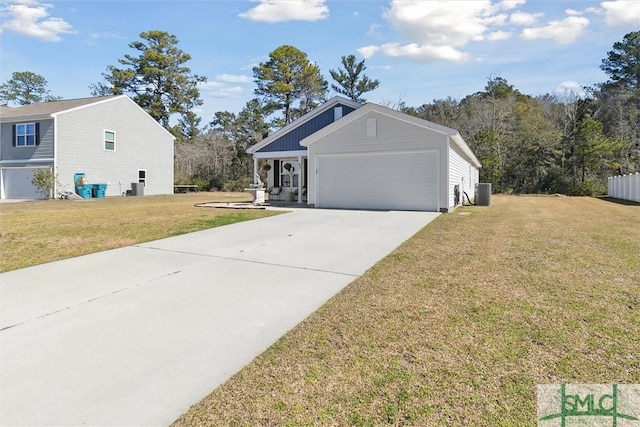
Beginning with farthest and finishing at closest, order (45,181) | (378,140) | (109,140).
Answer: (109,140) → (45,181) → (378,140)

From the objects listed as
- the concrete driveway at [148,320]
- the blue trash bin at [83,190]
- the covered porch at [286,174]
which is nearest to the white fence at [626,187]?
the covered porch at [286,174]

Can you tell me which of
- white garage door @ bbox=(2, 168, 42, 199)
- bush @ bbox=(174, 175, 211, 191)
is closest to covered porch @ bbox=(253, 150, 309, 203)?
white garage door @ bbox=(2, 168, 42, 199)

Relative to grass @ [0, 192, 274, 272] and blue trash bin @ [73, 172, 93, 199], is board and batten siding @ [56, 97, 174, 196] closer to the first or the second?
blue trash bin @ [73, 172, 93, 199]

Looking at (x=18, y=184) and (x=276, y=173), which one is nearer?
(x=276, y=173)

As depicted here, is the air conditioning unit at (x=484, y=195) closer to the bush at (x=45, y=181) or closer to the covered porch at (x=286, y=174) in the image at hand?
the covered porch at (x=286, y=174)

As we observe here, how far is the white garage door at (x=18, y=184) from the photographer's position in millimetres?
20422

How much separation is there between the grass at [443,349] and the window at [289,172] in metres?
13.1

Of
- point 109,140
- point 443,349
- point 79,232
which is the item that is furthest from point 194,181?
point 443,349

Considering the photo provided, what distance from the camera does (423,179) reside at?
12859 mm

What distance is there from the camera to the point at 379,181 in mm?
13555

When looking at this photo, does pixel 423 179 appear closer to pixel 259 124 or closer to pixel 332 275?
pixel 332 275

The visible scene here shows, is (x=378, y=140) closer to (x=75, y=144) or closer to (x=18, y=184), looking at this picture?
(x=75, y=144)

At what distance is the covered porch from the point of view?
16.9m

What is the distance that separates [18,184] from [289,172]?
1626 cm
